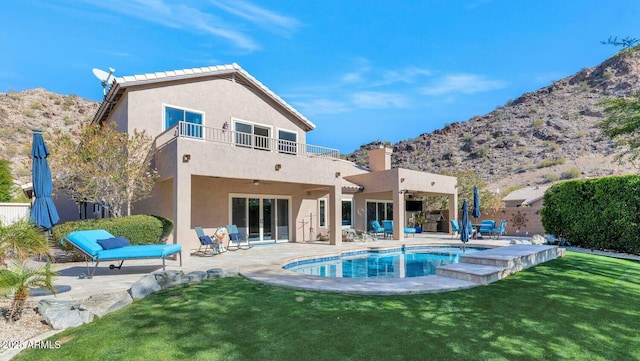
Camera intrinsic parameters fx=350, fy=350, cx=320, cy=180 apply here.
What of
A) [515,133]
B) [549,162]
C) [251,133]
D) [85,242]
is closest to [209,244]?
[85,242]

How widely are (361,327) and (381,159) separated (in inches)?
887

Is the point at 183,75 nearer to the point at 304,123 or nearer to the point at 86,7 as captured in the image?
the point at 86,7

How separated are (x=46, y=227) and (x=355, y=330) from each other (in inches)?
349

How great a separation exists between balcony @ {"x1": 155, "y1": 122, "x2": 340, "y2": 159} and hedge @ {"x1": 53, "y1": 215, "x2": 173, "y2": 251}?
3612 millimetres

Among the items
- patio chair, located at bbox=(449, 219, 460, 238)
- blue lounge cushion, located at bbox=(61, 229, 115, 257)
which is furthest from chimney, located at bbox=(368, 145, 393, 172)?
blue lounge cushion, located at bbox=(61, 229, 115, 257)

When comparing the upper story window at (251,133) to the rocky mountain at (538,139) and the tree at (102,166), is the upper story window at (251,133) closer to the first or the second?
the tree at (102,166)

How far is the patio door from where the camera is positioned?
18.7 metres

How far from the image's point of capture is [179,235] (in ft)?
41.7

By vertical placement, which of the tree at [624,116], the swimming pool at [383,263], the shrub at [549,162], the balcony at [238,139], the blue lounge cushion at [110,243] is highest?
the shrub at [549,162]

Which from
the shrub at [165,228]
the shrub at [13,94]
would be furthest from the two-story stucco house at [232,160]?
the shrub at [13,94]

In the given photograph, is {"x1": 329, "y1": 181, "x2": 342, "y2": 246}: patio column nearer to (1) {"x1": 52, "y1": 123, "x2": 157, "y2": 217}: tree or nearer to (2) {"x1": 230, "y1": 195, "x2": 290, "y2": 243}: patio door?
(2) {"x1": 230, "y1": 195, "x2": 290, "y2": 243}: patio door

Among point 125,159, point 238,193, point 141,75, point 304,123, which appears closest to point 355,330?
point 125,159

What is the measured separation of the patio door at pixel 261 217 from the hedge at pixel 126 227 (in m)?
4.95

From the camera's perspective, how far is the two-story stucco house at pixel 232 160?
14430 millimetres
